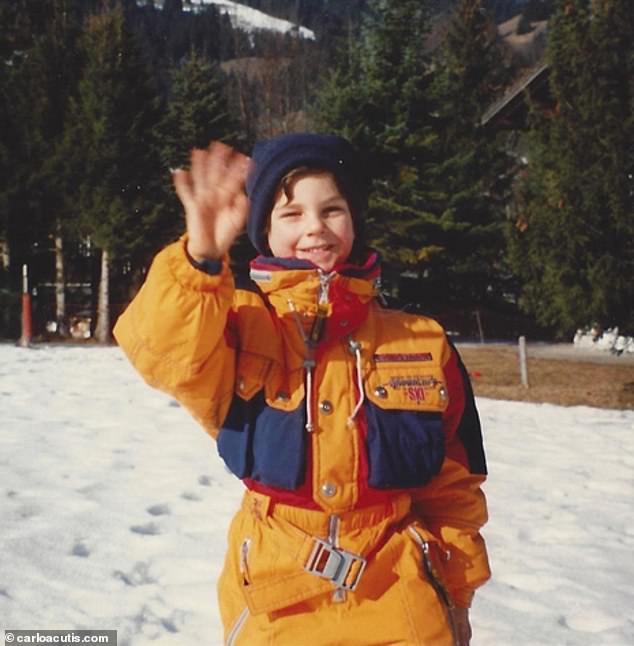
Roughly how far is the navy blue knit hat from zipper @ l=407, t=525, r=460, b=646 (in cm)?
82

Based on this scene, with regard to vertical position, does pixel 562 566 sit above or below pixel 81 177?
below

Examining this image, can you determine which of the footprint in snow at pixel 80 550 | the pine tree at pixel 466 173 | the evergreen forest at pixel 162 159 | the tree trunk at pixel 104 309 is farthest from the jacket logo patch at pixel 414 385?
the tree trunk at pixel 104 309

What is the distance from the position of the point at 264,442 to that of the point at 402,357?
39cm

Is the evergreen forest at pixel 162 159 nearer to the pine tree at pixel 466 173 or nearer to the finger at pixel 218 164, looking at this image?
the pine tree at pixel 466 173

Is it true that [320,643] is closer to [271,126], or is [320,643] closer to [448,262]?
[448,262]

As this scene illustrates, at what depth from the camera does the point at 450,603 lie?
1811 mm

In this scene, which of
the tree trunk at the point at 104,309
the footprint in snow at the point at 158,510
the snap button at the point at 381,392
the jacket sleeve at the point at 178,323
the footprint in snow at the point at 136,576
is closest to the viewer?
the jacket sleeve at the point at 178,323

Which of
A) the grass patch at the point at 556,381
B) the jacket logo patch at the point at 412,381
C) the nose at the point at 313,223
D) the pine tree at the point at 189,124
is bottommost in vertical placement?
the grass patch at the point at 556,381

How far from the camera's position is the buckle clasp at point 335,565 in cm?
169

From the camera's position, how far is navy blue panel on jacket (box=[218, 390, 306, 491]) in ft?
5.63

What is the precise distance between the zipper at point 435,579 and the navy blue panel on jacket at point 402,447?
5.2 inches

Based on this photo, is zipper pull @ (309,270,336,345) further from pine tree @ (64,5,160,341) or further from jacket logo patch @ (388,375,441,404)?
pine tree @ (64,5,160,341)

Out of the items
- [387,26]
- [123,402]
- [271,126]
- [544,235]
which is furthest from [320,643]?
[271,126]

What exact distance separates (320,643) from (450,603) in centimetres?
33
